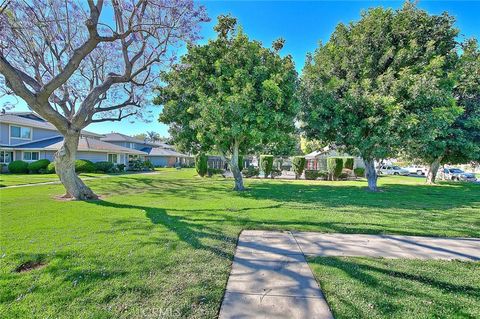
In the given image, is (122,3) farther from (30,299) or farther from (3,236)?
(30,299)

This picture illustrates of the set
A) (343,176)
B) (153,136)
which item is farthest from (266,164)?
(153,136)

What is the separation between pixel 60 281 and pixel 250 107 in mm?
9604

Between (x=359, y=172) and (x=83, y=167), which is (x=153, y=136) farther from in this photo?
(x=359, y=172)

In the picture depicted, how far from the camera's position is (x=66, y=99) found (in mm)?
12797

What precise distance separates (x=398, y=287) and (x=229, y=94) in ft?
33.6

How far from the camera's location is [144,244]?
4836 mm

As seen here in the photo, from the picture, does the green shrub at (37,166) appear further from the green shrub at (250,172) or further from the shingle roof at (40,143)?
the green shrub at (250,172)

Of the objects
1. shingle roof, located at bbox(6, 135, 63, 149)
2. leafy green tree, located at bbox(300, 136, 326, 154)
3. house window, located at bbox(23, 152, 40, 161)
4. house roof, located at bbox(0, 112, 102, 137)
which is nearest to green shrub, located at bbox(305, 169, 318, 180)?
leafy green tree, located at bbox(300, 136, 326, 154)

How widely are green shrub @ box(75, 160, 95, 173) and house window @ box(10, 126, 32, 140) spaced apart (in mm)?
8021

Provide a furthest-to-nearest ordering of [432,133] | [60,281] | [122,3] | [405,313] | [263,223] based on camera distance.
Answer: [432,133]
[122,3]
[263,223]
[60,281]
[405,313]

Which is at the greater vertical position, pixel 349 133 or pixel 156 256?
pixel 349 133

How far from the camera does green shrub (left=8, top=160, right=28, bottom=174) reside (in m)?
22.7

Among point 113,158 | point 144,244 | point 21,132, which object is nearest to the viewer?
point 144,244

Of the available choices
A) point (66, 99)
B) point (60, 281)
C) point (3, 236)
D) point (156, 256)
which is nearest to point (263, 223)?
point (156, 256)
